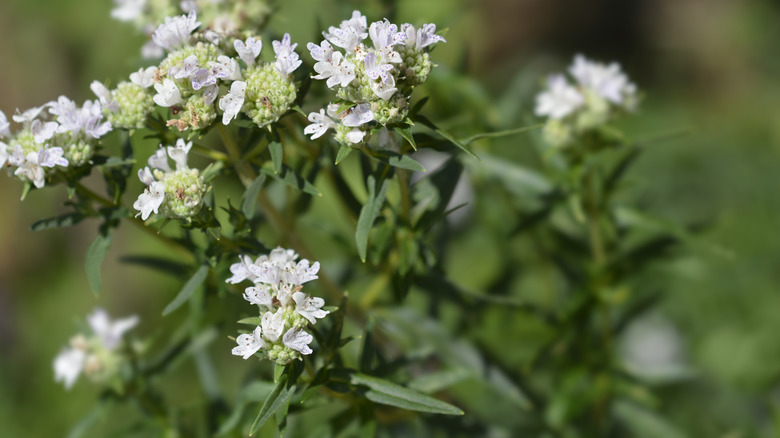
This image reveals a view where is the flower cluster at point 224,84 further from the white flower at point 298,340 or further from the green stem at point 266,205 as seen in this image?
the white flower at point 298,340

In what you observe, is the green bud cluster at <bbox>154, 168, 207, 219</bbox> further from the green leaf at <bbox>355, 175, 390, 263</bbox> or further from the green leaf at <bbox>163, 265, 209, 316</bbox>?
the green leaf at <bbox>355, 175, 390, 263</bbox>

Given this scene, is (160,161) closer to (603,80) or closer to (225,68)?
(225,68)

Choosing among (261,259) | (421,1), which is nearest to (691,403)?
(261,259)

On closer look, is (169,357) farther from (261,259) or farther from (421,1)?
(421,1)

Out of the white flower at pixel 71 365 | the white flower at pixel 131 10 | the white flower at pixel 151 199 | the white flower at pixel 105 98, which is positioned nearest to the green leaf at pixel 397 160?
the white flower at pixel 151 199

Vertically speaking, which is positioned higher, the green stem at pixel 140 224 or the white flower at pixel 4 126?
the white flower at pixel 4 126

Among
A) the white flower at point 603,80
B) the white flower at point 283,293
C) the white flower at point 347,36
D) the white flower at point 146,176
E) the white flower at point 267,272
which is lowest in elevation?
the white flower at point 283,293

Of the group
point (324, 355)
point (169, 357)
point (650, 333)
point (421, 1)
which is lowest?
point (324, 355)
